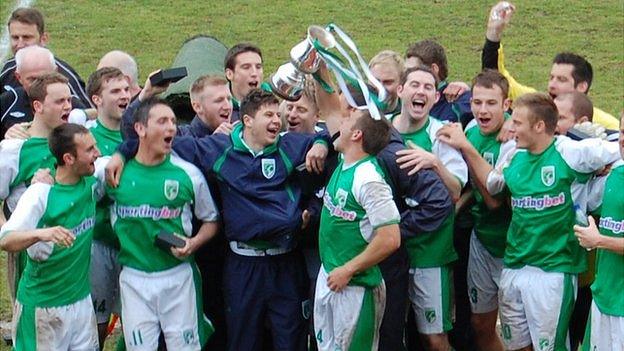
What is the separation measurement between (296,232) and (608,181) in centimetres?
177

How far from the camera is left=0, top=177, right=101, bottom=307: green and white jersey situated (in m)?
7.49

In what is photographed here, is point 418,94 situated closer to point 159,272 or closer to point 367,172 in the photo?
point 367,172

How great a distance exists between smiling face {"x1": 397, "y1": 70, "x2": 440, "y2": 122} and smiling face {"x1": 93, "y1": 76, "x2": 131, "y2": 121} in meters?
1.69

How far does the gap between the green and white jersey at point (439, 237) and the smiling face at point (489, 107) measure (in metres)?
0.27

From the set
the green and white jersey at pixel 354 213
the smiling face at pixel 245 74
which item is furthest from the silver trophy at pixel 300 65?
the smiling face at pixel 245 74

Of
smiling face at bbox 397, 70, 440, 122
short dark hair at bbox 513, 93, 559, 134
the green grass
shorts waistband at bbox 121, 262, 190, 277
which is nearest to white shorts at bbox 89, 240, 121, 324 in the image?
shorts waistband at bbox 121, 262, 190, 277

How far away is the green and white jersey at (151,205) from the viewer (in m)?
7.67

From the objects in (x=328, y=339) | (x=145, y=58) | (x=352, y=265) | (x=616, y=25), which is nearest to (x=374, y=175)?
(x=352, y=265)

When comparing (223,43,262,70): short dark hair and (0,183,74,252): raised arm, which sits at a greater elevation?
(223,43,262,70): short dark hair

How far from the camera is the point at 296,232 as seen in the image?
7.77m

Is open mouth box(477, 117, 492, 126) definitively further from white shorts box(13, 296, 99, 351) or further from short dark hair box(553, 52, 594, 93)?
white shorts box(13, 296, 99, 351)

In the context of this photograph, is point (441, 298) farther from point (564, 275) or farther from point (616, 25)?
point (616, 25)

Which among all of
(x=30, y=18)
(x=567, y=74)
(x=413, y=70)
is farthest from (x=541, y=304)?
(x=30, y=18)

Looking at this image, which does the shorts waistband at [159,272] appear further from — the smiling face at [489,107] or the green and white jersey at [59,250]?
the smiling face at [489,107]
